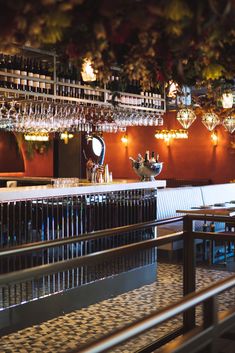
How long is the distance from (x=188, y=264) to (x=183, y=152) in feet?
36.9

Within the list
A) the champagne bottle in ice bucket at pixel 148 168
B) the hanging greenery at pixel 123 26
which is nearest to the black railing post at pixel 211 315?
the hanging greenery at pixel 123 26

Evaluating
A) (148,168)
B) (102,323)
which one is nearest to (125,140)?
(148,168)

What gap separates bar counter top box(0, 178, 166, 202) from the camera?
5.30m

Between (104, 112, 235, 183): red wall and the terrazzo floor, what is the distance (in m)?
7.80

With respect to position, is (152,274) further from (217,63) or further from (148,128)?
(148,128)

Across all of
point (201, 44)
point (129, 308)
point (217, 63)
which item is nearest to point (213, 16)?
point (201, 44)

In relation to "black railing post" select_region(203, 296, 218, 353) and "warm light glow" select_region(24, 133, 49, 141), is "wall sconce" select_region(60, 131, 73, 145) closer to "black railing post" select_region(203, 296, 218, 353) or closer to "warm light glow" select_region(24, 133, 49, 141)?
"warm light glow" select_region(24, 133, 49, 141)

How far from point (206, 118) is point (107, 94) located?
2947 mm

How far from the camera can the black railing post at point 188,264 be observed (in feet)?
13.9

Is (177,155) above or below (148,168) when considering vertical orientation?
above

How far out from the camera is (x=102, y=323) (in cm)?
519

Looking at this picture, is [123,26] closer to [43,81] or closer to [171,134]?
[43,81]

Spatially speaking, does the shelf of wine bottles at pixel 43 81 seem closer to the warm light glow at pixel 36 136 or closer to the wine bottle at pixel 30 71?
the wine bottle at pixel 30 71

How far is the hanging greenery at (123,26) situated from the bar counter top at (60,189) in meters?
3.07
